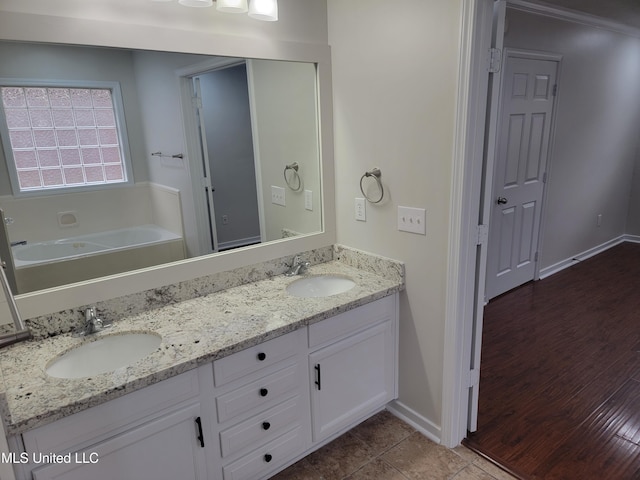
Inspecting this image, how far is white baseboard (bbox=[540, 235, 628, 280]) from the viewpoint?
4275 mm

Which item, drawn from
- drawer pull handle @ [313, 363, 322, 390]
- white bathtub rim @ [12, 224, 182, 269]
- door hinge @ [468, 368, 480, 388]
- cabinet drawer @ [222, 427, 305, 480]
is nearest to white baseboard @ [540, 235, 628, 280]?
door hinge @ [468, 368, 480, 388]

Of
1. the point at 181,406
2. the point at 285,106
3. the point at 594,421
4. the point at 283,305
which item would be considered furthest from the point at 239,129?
the point at 594,421

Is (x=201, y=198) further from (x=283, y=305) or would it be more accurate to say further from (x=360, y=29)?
(x=360, y=29)

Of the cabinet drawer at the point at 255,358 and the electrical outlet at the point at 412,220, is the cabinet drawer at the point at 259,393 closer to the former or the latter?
the cabinet drawer at the point at 255,358

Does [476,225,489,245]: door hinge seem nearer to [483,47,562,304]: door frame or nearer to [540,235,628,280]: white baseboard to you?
[483,47,562,304]: door frame

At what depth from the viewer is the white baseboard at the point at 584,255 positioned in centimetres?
428

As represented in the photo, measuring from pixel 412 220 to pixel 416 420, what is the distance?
107 cm

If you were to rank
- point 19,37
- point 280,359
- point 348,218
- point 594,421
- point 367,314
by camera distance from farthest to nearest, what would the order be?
point 348,218 → point 594,421 → point 367,314 → point 280,359 → point 19,37

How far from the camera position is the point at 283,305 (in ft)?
6.20

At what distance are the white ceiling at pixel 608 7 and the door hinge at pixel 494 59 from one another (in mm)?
2104

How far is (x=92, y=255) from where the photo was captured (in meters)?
1.72

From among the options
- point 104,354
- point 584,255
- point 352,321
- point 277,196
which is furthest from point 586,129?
point 104,354

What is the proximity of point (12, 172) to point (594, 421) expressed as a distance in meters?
2.91

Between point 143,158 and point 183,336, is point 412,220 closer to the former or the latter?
point 183,336
